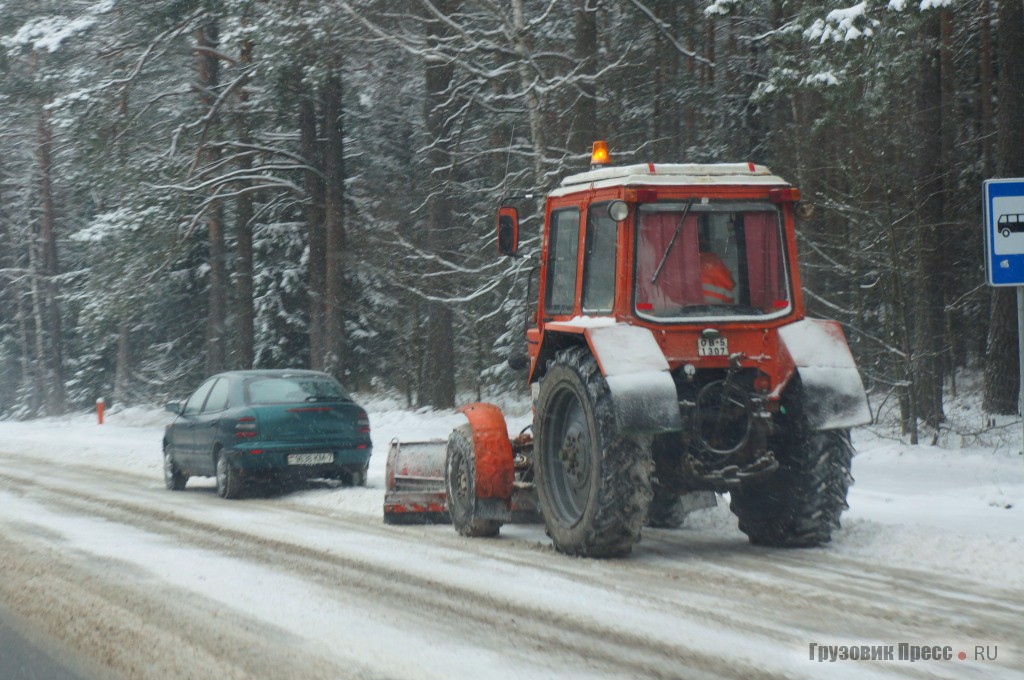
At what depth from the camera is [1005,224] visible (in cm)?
931

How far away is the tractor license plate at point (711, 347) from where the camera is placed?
8.57m

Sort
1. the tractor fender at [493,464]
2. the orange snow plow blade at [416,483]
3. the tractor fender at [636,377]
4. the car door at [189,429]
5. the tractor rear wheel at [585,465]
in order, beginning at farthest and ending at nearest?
1. the car door at [189,429]
2. the orange snow plow blade at [416,483]
3. the tractor fender at [493,464]
4. the tractor rear wheel at [585,465]
5. the tractor fender at [636,377]

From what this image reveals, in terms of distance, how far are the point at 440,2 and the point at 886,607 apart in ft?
56.3

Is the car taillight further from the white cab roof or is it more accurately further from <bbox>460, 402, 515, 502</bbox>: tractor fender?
the white cab roof

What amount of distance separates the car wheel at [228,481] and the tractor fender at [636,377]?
23.3 ft

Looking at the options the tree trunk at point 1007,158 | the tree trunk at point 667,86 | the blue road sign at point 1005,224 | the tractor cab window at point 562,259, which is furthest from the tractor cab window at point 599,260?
the tree trunk at point 667,86

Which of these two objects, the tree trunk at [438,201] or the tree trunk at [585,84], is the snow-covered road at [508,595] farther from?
the tree trunk at [438,201]

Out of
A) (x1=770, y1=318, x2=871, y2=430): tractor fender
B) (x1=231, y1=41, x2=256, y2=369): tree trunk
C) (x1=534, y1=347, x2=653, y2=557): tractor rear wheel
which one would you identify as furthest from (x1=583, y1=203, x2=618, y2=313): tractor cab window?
(x1=231, y1=41, x2=256, y2=369): tree trunk

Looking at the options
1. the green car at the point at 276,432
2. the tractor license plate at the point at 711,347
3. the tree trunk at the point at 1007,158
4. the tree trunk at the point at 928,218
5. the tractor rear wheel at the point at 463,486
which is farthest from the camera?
the tree trunk at the point at 1007,158

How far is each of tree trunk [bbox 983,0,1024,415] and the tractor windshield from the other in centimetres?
1013

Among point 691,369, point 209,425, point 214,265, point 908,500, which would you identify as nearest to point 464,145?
point 214,265

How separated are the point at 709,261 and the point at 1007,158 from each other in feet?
38.6

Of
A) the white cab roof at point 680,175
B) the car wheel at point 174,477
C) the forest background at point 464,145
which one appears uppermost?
the forest background at point 464,145

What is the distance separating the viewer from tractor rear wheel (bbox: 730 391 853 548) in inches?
339
